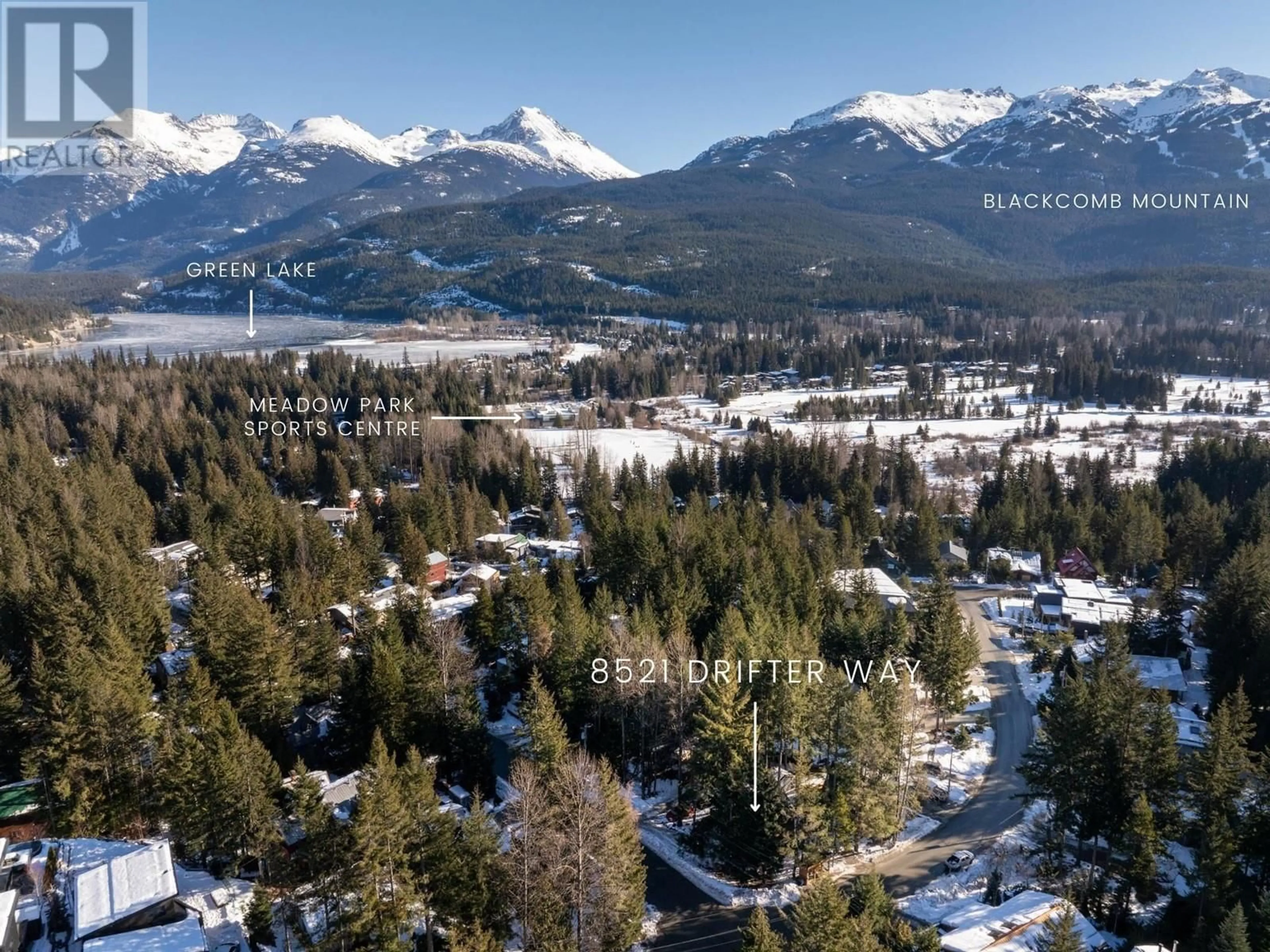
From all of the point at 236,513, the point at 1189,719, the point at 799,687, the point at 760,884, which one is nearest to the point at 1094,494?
the point at 1189,719

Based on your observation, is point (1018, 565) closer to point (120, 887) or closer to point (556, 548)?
point (556, 548)

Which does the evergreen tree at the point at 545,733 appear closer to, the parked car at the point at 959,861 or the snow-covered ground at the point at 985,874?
the snow-covered ground at the point at 985,874

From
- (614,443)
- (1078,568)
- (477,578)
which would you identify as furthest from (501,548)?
(614,443)

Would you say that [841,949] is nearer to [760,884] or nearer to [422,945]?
[760,884]

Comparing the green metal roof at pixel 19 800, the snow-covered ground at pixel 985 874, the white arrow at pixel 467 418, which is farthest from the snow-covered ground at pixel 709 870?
the white arrow at pixel 467 418


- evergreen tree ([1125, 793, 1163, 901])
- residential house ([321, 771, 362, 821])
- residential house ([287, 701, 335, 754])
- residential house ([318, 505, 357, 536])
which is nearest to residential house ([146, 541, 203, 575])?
residential house ([318, 505, 357, 536])
